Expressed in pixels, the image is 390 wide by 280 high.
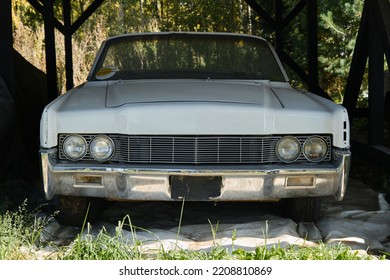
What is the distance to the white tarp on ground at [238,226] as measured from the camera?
4.77m

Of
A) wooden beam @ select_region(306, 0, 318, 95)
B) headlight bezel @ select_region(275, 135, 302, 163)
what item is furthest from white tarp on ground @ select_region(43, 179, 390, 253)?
wooden beam @ select_region(306, 0, 318, 95)

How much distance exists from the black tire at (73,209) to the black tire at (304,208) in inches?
54.6

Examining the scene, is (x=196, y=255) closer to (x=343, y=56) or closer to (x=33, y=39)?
(x=343, y=56)

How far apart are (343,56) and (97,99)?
34.3ft

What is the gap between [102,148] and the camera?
4.61 meters

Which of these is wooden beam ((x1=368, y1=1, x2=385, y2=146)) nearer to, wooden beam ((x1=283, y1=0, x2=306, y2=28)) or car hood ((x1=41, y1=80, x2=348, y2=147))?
car hood ((x1=41, y1=80, x2=348, y2=147))

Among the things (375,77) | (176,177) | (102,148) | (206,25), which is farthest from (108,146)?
(206,25)

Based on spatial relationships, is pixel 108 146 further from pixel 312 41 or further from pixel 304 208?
pixel 312 41

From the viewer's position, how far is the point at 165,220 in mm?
5480

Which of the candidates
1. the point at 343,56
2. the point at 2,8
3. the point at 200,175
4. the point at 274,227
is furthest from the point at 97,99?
the point at 343,56

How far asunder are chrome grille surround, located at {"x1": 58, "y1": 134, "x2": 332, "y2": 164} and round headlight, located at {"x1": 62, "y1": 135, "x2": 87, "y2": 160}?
207 mm

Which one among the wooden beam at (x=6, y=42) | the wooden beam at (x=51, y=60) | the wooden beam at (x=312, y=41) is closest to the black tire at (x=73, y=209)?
the wooden beam at (x=6, y=42)

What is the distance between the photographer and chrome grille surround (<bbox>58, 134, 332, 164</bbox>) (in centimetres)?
456

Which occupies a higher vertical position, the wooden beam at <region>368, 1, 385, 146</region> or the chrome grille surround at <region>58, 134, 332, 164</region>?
the wooden beam at <region>368, 1, 385, 146</region>
